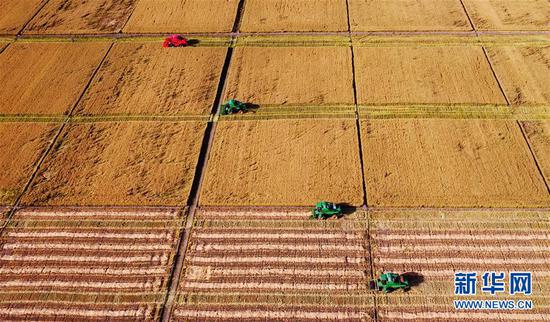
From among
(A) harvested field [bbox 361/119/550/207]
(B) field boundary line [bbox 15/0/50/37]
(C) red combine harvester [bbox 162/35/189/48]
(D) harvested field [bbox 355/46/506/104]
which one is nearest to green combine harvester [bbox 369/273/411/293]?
(A) harvested field [bbox 361/119/550/207]

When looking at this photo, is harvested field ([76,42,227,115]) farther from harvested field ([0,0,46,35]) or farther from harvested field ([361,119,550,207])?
harvested field ([361,119,550,207])

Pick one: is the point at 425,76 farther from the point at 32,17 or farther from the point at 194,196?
the point at 32,17

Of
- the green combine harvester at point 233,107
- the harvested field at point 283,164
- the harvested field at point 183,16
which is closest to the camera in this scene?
the harvested field at point 283,164

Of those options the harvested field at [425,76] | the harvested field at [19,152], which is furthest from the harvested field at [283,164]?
the harvested field at [19,152]

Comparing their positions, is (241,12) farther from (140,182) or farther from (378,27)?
(140,182)

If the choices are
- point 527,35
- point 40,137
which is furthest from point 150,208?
point 527,35

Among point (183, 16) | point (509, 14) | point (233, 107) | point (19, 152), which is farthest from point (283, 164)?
point (509, 14)

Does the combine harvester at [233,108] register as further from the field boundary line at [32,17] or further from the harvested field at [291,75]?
the field boundary line at [32,17]
